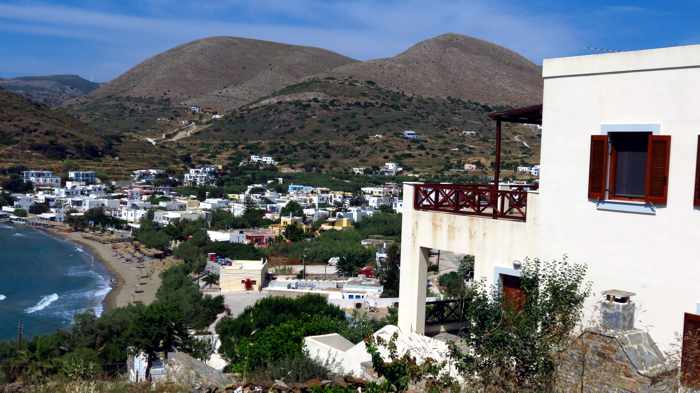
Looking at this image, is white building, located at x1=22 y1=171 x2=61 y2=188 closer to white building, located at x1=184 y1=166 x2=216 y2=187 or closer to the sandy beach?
the sandy beach

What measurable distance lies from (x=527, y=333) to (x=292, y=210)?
2253 inches

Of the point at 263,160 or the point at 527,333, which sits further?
the point at 263,160

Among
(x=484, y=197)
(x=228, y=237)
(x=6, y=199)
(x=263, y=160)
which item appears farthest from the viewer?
(x=263, y=160)

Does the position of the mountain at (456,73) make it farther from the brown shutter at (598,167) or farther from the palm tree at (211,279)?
the brown shutter at (598,167)

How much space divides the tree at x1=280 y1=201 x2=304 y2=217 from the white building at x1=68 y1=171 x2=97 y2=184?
28.4 metres

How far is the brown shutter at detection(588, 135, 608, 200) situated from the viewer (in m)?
7.16

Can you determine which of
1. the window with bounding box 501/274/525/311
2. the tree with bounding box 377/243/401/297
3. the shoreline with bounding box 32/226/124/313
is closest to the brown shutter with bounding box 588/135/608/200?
the window with bounding box 501/274/525/311

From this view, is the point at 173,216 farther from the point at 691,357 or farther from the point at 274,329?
the point at 691,357

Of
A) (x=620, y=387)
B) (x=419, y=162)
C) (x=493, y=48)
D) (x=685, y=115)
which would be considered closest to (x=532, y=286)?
(x=620, y=387)

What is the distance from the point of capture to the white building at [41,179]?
76.9 metres

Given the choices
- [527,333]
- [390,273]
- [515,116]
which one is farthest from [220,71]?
[527,333]

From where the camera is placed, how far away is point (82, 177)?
7969 cm

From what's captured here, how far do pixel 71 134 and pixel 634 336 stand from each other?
298 feet

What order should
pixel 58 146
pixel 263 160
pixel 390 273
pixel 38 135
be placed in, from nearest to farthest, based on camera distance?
pixel 390 273
pixel 38 135
pixel 58 146
pixel 263 160
